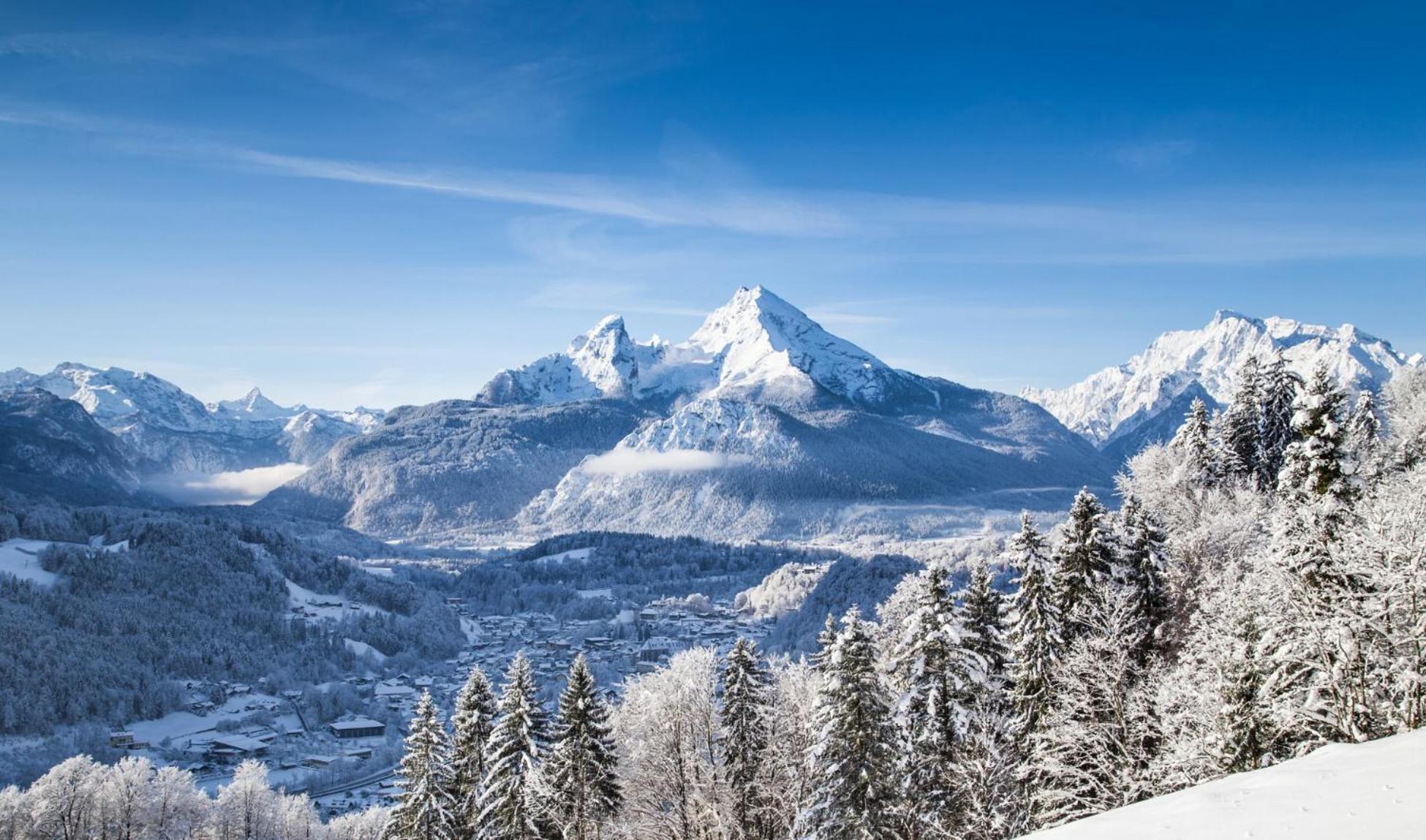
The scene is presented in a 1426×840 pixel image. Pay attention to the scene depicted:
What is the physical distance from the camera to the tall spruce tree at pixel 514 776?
109 ft

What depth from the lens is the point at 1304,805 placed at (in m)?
10.4

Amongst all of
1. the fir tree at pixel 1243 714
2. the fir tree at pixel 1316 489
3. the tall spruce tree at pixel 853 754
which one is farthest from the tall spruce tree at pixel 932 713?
the fir tree at pixel 1316 489

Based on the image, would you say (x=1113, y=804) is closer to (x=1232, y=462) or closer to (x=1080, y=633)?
(x=1080, y=633)

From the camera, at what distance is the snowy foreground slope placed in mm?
9641

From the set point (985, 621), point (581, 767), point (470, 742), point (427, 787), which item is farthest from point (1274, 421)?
point (427, 787)

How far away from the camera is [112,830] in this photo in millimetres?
53688

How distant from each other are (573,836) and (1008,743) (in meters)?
18.6

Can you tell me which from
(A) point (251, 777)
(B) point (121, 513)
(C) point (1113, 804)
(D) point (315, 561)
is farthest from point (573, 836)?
(B) point (121, 513)

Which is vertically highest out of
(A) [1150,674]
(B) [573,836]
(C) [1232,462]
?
(C) [1232,462]

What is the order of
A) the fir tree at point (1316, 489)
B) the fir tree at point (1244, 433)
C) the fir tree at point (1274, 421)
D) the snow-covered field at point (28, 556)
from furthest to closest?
the snow-covered field at point (28, 556) → the fir tree at point (1244, 433) → the fir tree at point (1274, 421) → the fir tree at point (1316, 489)

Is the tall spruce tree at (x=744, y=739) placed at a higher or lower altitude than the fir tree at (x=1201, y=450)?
lower

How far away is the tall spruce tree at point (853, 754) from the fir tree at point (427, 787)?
1736 centimetres

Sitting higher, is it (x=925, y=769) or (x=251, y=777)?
(x=925, y=769)

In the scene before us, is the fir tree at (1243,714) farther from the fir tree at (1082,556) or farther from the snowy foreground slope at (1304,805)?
the fir tree at (1082,556)
